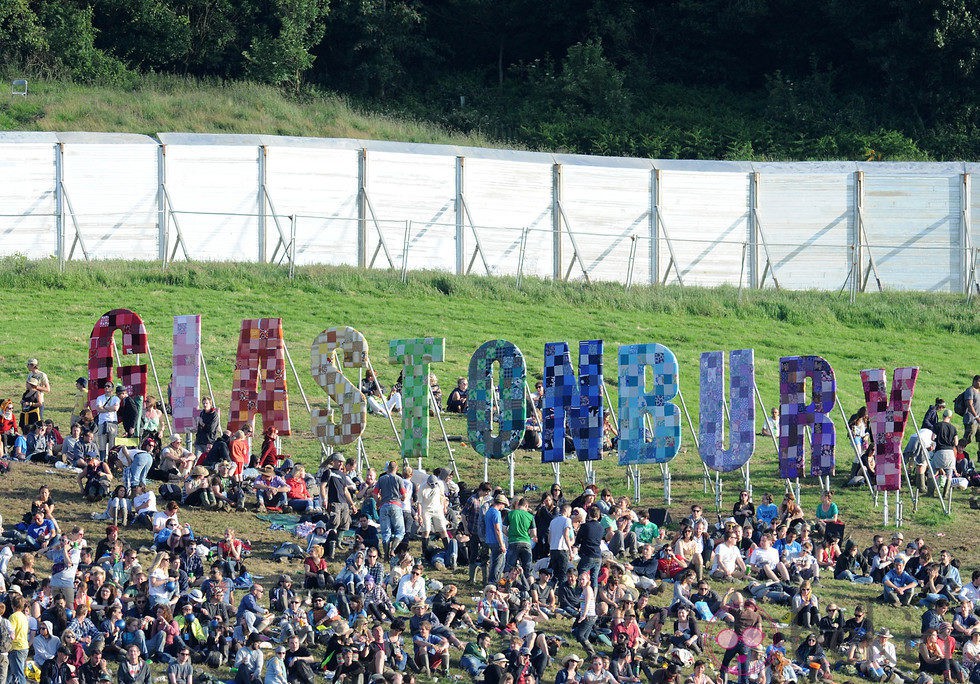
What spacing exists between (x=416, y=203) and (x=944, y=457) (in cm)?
2194

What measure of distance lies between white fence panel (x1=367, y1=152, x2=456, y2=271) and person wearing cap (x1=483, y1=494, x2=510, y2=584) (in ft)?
79.4

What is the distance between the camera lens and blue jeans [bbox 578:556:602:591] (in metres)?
27.7

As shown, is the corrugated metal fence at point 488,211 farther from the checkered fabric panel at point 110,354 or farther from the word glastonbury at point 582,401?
the word glastonbury at point 582,401

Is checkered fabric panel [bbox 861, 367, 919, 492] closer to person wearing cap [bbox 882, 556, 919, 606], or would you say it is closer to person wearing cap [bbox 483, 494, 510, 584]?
person wearing cap [bbox 882, 556, 919, 606]

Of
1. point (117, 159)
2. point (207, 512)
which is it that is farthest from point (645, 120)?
point (207, 512)

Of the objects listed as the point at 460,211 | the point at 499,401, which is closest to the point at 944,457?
the point at 499,401

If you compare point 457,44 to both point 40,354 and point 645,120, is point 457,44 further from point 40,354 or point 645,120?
point 40,354

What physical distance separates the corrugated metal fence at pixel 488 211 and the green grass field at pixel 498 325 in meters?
1.86

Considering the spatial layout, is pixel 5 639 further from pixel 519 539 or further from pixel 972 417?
pixel 972 417

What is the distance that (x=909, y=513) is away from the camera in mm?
33406

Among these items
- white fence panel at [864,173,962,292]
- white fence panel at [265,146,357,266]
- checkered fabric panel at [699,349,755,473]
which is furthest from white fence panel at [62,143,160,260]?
white fence panel at [864,173,962,292]

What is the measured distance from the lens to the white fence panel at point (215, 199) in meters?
50.5

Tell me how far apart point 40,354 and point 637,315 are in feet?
52.8

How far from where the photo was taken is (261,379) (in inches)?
1318
